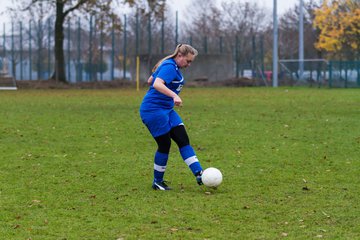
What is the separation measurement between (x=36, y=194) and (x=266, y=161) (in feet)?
13.5

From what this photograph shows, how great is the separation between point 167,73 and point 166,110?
0.50 meters

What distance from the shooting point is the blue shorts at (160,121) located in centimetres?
875

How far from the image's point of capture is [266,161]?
11273 mm

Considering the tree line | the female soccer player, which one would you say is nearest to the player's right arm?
the female soccer player

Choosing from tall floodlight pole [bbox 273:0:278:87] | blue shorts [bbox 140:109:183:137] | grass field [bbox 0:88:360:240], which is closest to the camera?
grass field [bbox 0:88:360:240]

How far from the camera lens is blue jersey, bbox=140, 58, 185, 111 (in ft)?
28.2

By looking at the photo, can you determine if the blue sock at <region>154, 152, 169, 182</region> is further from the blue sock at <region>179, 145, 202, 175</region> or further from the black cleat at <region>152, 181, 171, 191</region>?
the blue sock at <region>179, 145, 202, 175</region>

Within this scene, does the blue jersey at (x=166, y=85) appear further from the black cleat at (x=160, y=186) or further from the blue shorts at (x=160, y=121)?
the black cleat at (x=160, y=186)

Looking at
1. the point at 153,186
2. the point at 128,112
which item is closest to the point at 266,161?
the point at 153,186

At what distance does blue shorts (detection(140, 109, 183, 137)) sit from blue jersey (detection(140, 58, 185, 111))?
0.07 metres

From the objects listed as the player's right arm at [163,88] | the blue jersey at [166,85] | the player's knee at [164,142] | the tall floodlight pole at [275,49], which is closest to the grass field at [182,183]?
the player's knee at [164,142]

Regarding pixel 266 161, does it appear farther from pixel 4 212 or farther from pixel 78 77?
pixel 78 77

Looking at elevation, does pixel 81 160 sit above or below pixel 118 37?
below

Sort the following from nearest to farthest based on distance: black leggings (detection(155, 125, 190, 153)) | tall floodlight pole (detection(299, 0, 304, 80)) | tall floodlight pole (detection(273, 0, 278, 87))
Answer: black leggings (detection(155, 125, 190, 153)) < tall floodlight pole (detection(273, 0, 278, 87)) < tall floodlight pole (detection(299, 0, 304, 80))
